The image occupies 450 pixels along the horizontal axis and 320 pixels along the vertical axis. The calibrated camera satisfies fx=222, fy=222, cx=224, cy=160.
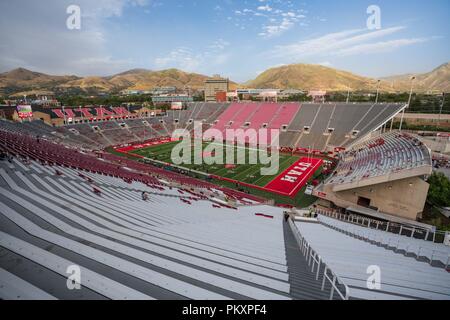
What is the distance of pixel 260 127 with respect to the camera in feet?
168

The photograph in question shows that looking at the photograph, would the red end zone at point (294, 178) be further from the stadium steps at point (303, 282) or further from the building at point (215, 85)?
the building at point (215, 85)

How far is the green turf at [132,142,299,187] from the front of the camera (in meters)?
28.8

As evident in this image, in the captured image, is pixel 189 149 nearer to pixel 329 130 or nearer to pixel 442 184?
pixel 329 130

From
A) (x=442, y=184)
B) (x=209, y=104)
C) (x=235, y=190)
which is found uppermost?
(x=209, y=104)

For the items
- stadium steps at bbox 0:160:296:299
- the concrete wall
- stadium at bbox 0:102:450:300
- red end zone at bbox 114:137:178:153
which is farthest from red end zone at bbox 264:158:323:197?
red end zone at bbox 114:137:178:153

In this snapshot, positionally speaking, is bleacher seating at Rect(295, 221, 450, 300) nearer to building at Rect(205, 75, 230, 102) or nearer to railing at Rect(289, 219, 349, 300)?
railing at Rect(289, 219, 349, 300)

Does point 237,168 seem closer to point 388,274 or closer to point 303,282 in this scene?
point 388,274

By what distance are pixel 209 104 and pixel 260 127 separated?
72.7 ft

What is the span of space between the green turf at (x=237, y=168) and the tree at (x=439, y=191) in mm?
15264

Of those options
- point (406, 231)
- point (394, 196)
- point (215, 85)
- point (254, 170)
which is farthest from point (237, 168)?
point (215, 85)

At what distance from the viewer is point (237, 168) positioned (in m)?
32.2

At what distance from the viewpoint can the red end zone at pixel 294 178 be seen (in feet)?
83.5

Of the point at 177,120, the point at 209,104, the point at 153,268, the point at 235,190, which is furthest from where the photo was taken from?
the point at 209,104
